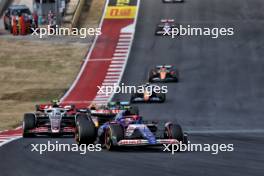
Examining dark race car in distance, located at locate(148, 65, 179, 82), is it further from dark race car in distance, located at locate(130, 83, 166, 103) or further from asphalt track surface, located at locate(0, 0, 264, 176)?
dark race car in distance, located at locate(130, 83, 166, 103)

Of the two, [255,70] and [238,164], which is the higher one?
[255,70]

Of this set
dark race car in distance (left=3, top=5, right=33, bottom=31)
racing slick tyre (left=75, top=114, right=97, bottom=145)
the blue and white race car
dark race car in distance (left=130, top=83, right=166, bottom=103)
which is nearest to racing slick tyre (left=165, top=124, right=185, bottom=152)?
the blue and white race car

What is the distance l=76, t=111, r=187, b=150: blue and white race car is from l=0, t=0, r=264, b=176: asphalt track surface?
32 centimetres

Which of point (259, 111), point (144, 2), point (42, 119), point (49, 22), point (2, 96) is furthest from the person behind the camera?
point (144, 2)

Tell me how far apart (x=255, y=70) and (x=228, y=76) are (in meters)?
2.19

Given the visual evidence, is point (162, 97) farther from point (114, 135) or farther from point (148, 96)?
point (114, 135)

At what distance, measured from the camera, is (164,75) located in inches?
1913

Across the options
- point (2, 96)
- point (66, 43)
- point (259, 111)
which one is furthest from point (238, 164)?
point (66, 43)

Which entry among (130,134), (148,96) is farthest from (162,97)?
(130,134)

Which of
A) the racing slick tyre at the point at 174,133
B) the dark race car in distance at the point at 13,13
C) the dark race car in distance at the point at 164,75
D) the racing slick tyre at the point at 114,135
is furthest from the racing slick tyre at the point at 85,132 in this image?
the dark race car in distance at the point at 13,13

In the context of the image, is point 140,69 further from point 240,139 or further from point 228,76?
point 240,139

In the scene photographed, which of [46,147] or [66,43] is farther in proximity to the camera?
[66,43]

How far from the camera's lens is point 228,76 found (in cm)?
5034

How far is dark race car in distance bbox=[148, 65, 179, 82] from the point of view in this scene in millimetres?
48531
